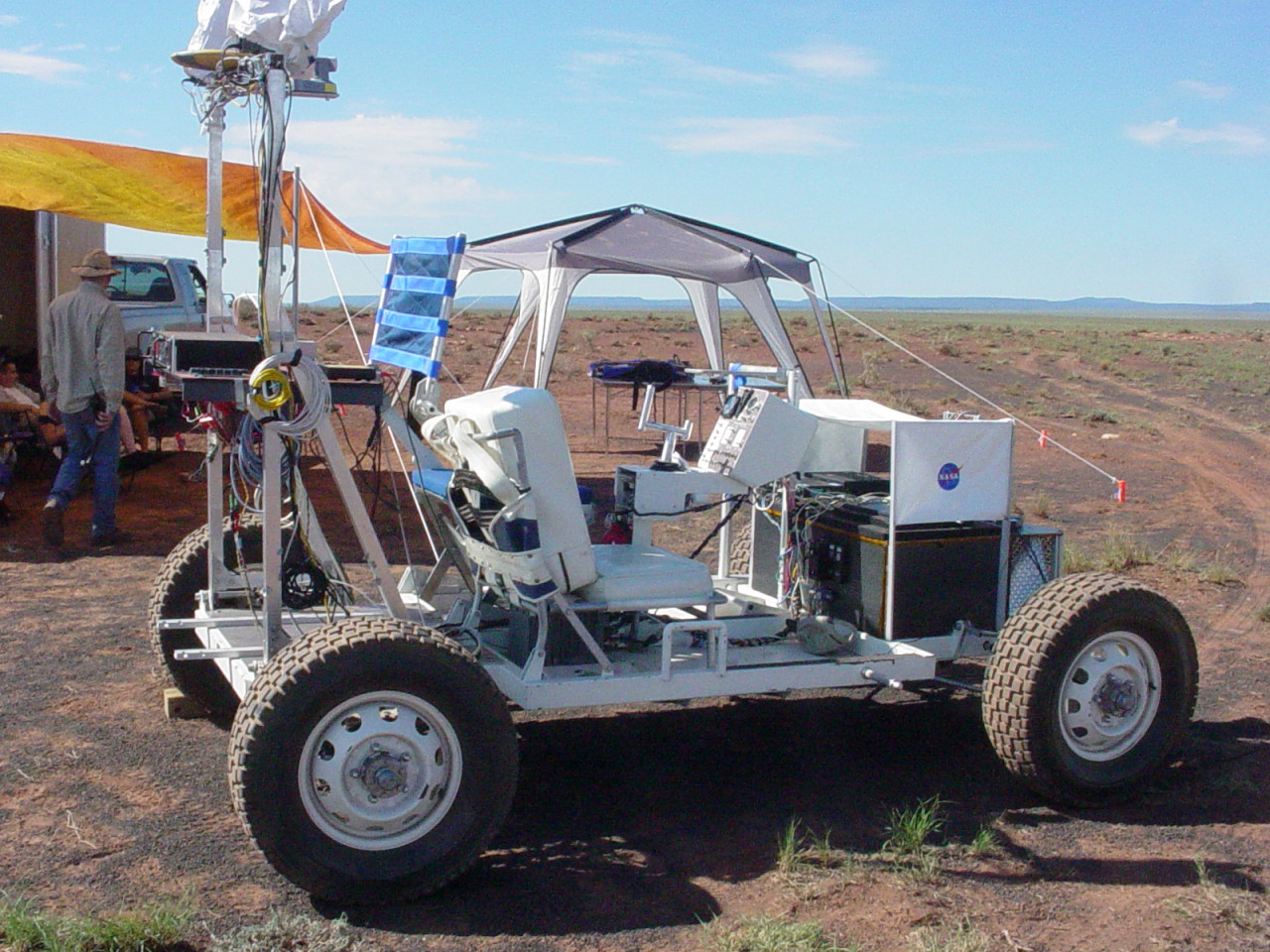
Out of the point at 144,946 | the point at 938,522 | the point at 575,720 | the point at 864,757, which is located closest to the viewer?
the point at 144,946

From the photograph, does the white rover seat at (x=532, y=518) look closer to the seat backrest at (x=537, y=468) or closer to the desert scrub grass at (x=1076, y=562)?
the seat backrest at (x=537, y=468)

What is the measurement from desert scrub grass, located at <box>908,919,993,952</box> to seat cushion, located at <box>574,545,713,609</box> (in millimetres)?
1405

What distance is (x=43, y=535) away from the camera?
9570mm

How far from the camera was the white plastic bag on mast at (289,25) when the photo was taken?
14.5 feet

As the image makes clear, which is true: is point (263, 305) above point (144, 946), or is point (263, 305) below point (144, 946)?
above

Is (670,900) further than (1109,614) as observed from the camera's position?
No

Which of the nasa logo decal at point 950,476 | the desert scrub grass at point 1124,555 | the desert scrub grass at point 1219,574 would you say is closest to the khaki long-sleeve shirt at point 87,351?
the nasa logo decal at point 950,476

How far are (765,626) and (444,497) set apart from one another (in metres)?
1.62

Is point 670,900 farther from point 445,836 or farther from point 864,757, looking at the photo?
point 864,757

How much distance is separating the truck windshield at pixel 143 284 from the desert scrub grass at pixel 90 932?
12.4 metres

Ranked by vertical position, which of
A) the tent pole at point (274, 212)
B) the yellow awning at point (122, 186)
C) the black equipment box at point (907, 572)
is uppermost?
the yellow awning at point (122, 186)

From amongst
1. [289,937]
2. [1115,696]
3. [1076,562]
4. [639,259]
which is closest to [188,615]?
[289,937]

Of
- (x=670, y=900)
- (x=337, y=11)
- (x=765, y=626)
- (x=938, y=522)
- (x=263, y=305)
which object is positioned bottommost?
(x=670, y=900)

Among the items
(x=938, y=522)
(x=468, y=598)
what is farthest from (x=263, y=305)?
(x=938, y=522)
